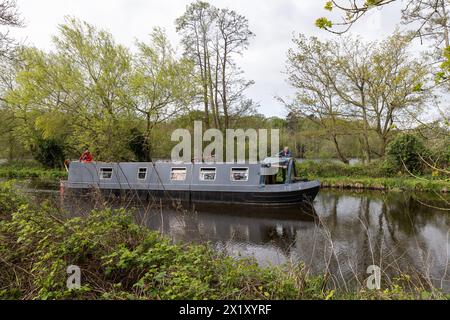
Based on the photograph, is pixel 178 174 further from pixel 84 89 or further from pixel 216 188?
pixel 84 89

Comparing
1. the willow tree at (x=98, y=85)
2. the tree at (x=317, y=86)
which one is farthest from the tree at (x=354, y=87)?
the willow tree at (x=98, y=85)

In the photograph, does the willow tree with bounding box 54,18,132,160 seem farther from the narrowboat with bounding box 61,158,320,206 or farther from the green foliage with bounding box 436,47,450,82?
the green foliage with bounding box 436,47,450,82

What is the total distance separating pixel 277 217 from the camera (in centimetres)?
977

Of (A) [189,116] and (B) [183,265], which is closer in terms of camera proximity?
(B) [183,265]

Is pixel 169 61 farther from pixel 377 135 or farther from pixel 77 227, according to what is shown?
pixel 77 227

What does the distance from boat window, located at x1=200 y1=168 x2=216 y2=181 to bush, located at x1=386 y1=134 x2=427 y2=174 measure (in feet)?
32.7

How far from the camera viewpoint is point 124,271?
136 inches

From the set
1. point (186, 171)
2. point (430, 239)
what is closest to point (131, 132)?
point (186, 171)

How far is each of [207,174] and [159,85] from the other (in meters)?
7.05

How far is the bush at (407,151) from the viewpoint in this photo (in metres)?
15.2

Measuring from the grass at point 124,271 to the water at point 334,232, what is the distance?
0.78 m

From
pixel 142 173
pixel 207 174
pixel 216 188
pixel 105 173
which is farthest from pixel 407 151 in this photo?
pixel 105 173

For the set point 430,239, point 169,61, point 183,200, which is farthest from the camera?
point 169,61
